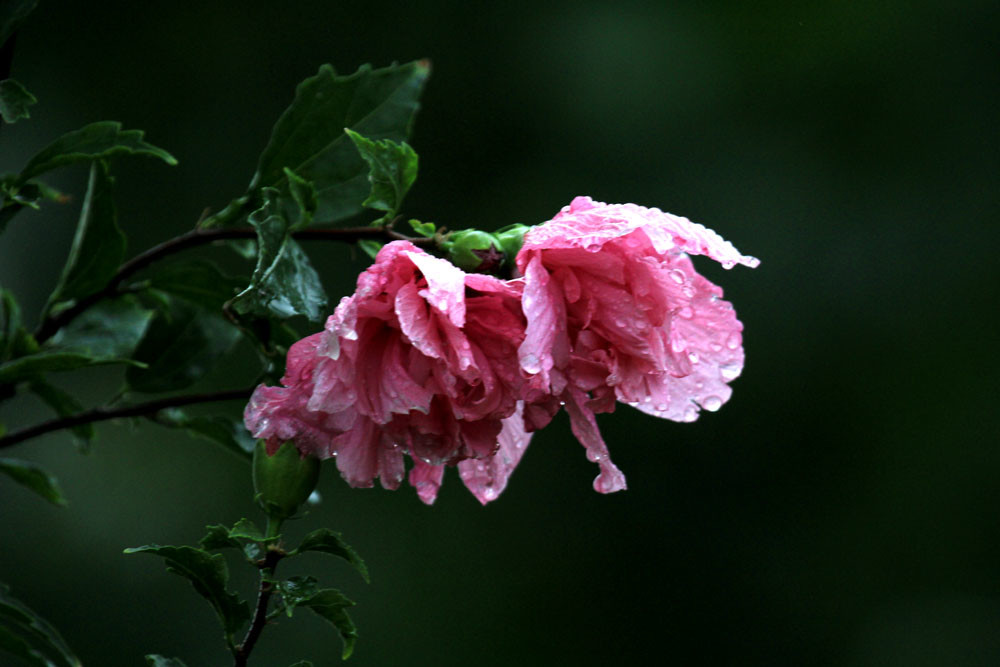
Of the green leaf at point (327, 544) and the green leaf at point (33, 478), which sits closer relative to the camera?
the green leaf at point (327, 544)

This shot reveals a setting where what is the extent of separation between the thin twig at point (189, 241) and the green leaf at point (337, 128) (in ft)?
0.15

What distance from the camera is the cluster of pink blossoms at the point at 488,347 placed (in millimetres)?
467

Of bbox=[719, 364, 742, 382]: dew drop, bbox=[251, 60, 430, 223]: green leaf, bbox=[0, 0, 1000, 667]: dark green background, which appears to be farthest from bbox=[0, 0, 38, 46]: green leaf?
bbox=[0, 0, 1000, 667]: dark green background

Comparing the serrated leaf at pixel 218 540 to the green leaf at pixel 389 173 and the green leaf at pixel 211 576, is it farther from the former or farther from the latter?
the green leaf at pixel 389 173

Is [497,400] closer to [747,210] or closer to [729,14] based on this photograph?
[747,210]

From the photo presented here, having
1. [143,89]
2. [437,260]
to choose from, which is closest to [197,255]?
[143,89]

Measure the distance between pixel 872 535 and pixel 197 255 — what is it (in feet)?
4.76

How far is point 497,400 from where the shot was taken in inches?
19.0

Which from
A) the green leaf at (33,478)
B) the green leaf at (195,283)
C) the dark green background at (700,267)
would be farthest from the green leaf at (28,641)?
the dark green background at (700,267)

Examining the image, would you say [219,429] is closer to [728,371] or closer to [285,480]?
[285,480]

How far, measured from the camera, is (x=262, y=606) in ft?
1.62

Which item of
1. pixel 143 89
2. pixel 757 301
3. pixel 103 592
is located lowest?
pixel 103 592

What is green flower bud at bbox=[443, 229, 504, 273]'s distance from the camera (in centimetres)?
51

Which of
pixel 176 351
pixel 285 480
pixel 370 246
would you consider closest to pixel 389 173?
pixel 370 246
